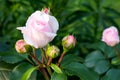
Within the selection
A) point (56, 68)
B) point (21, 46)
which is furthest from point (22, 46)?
point (56, 68)

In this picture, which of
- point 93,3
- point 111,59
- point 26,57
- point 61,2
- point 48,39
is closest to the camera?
point 48,39

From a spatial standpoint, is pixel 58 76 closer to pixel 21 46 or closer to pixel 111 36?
pixel 21 46

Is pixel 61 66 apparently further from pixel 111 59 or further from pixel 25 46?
pixel 111 59

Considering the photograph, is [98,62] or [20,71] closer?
[20,71]

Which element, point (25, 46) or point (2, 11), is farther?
point (2, 11)

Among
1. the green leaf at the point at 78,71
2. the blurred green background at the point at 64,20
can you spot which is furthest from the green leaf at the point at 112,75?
the blurred green background at the point at 64,20

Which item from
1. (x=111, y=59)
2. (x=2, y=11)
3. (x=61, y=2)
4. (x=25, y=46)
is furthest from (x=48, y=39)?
(x=2, y=11)
